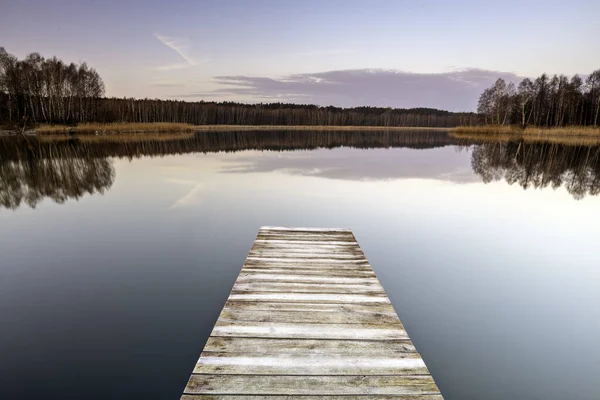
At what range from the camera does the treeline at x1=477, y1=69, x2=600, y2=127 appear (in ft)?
181

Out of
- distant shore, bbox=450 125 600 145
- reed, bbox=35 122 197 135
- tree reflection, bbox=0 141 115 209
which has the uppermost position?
distant shore, bbox=450 125 600 145

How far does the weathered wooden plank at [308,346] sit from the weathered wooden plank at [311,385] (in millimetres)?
336

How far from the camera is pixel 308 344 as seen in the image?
337 cm

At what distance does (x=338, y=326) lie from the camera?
3.71 meters

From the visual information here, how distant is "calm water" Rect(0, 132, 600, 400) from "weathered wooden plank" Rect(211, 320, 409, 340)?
79 cm

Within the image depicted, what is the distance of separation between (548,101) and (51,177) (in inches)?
2756

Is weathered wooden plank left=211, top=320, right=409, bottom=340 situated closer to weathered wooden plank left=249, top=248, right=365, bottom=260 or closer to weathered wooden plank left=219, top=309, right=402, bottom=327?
weathered wooden plank left=219, top=309, right=402, bottom=327

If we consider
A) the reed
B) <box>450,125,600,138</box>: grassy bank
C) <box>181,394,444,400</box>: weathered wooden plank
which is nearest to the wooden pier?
<box>181,394,444,400</box>: weathered wooden plank

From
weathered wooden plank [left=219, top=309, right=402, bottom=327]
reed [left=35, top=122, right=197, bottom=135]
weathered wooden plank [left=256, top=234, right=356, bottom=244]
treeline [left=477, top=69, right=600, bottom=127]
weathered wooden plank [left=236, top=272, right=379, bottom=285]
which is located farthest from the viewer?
treeline [left=477, top=69, right=600, bottom=127]

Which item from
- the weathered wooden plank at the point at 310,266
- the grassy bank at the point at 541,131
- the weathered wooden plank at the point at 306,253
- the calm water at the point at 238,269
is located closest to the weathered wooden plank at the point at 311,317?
the calm water at the point at 238,269

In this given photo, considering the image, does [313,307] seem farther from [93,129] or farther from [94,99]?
[94,99]

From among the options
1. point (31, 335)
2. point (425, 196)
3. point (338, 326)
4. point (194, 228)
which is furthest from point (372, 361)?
point (425, 196)

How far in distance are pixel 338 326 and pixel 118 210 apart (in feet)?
32.4

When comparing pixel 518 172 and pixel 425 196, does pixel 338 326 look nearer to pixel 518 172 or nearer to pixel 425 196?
pixel 425 196
